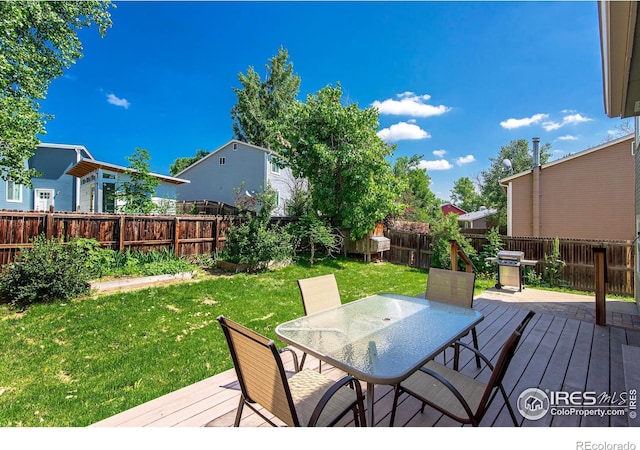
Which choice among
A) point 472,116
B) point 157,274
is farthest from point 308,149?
point 472,116

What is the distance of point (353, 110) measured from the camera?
9969 mm

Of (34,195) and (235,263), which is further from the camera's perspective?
(34,195)

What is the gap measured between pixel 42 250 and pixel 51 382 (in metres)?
3.31

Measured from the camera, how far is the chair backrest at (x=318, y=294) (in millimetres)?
2873

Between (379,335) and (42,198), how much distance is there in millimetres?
19787

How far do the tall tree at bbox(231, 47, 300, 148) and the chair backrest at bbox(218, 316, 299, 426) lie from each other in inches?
870

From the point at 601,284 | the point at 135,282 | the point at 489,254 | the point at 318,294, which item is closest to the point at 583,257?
the point at 489,254

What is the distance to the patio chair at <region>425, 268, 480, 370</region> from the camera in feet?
10.3

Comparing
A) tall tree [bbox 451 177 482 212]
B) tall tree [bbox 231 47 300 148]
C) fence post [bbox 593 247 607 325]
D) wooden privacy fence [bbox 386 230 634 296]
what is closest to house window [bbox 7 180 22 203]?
tall tree [bbox 231 47 300 148]

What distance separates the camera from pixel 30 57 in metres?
8.01

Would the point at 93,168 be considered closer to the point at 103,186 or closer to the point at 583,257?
the point at 103,186

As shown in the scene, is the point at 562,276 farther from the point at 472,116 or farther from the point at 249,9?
the point at 249,9

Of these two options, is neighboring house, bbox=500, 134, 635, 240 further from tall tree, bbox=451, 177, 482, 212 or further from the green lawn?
tall tree, bbox=451, 177, 482, 212
